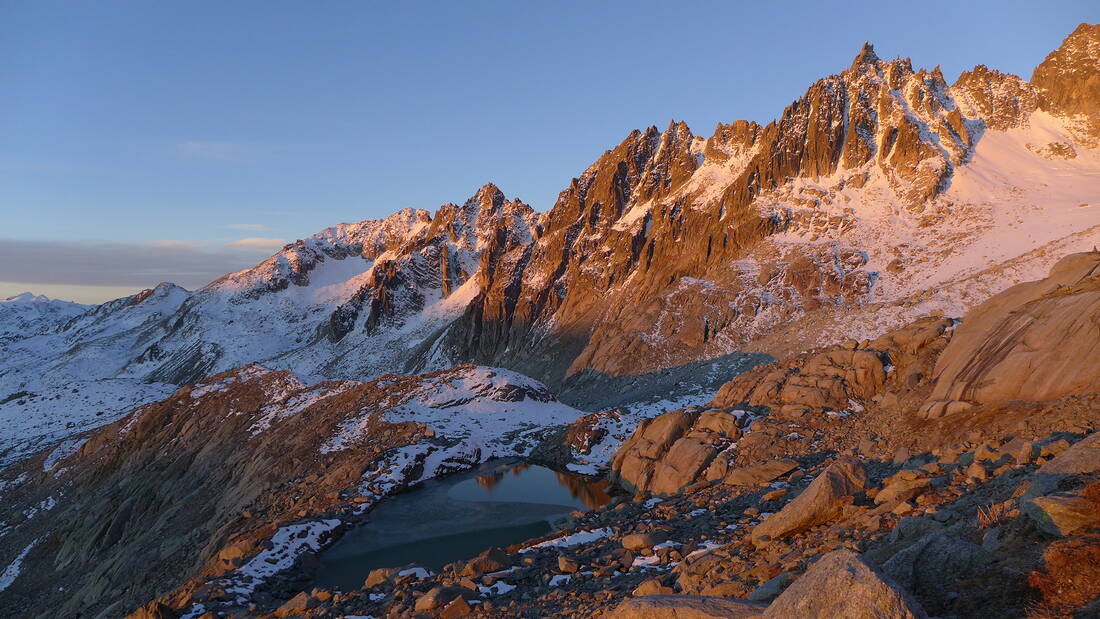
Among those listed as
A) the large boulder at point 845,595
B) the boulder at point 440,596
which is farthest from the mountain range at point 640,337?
the large boulder at point 845,595

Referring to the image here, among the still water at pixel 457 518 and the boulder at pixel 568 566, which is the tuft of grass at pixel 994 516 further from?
the still water at pixel 457 518

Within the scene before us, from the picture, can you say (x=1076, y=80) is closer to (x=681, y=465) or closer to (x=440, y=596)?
(x=681, y=465)

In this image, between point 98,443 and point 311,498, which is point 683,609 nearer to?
point 311,498

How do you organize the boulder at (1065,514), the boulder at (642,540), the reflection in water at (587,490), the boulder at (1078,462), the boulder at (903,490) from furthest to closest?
the reflection in water at (587,490) → the boulder at (642,540) → the boulder at (903,490) → the boulder at (1078,462) → the boulder at (1065,514)

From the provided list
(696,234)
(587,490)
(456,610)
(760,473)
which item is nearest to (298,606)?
(456,610)

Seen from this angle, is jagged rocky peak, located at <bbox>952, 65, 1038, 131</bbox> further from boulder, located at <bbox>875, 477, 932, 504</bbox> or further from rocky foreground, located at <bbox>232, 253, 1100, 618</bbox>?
boulder, located at <bbox>875, 477, 932, 504</bbox>

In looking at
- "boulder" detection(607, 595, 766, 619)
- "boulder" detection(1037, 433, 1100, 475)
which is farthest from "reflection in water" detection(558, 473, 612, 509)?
"boulder" detection(1037, 433, 1100, 475)
